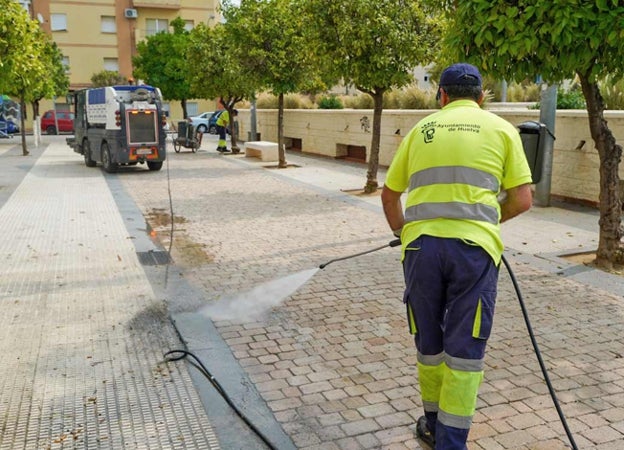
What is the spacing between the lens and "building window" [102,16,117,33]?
49.5 m

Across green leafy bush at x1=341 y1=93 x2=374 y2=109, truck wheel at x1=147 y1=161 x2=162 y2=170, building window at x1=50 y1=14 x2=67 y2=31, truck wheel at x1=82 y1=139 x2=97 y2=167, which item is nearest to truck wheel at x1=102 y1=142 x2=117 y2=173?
truck wheel at x1=147 y1=161 x2=162 y2=170

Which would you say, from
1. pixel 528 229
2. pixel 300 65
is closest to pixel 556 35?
pixel 528 229

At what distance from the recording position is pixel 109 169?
16656mm

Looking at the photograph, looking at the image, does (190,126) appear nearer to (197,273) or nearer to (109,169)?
(109,169)

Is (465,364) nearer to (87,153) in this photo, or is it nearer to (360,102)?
(87,153)

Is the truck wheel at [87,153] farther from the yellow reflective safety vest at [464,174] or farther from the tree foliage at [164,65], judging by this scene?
the tree foliage at [164,65]

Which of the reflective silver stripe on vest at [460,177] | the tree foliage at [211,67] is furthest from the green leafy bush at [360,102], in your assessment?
the reflective silver stripe on vest at [460,177]

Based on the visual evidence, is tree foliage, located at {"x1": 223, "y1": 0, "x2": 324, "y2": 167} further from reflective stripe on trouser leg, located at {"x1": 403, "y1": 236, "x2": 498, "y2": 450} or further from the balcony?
the balcony

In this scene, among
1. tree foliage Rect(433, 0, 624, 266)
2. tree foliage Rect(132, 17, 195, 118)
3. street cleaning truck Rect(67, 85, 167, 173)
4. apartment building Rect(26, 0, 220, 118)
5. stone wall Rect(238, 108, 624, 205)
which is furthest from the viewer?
apartment building Rect(26, 0, 220, 118)

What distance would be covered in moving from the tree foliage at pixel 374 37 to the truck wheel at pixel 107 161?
24.7ft

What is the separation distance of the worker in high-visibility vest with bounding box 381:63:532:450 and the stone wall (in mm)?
8017

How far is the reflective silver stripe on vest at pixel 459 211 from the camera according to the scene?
114 inches

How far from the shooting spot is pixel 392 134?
649 inches

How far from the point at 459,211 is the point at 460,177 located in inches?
6.2
